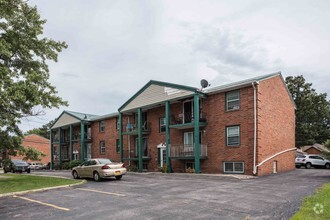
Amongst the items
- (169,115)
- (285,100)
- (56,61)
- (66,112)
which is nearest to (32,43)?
(56,61)

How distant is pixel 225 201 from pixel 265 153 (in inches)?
467

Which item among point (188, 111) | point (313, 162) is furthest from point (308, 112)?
point (188, 111)

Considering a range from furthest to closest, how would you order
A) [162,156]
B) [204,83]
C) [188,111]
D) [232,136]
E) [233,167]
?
[162,156] → [188,111] → [204,83] → [232,136] → [233,167]

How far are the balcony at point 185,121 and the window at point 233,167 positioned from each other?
11.4 feet

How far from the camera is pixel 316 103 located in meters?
44.1

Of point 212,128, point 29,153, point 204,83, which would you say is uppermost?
point 204,83

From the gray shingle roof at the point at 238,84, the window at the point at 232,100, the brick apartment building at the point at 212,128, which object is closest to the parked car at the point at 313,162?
the brick apartment building at the point at 212,128

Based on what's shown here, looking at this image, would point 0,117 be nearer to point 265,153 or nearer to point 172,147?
point 172,147

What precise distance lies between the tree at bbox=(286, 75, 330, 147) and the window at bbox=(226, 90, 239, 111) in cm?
2547

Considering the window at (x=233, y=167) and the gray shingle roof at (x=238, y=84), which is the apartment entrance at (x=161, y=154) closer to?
the window at (x=233, y=167)

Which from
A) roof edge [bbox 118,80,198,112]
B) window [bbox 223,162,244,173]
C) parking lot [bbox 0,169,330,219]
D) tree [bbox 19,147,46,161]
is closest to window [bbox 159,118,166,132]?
roof edge [bbox 118,80,198,112]

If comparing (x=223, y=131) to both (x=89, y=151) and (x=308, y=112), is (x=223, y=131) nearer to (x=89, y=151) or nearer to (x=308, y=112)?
(x=89, y=151)

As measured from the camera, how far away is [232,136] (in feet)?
69.3

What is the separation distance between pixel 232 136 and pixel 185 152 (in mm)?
4127
